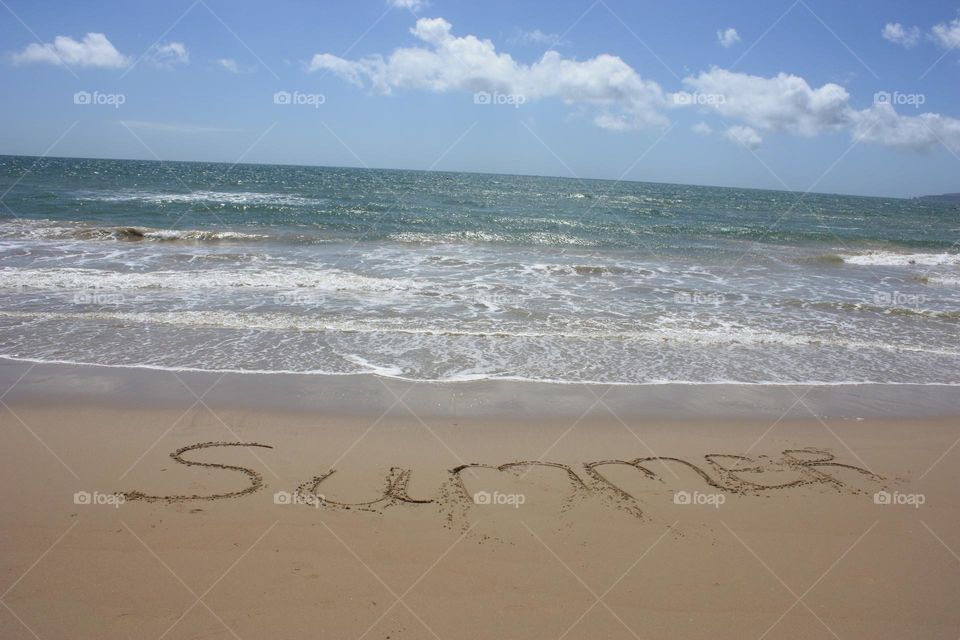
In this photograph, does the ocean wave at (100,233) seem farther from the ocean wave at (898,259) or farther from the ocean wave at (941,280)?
the ocean wave at (898,259)

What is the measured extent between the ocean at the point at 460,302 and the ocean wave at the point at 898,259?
236 millimetres

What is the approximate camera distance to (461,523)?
197 inches

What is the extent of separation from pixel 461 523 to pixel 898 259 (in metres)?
28.0

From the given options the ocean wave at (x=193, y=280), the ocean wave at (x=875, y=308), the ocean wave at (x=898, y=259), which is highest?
the ocean wave at (x=193, y=280)

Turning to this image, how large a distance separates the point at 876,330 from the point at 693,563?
10.6 m

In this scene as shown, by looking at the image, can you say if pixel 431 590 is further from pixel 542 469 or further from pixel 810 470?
pixel 810 470

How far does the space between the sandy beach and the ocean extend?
197 cm

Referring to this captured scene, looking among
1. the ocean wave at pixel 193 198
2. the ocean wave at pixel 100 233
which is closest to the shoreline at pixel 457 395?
the ocean wave at pixel 100 233

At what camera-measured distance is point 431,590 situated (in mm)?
4207

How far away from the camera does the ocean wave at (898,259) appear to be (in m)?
24.4

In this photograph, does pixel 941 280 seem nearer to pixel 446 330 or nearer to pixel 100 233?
pixel 446 330

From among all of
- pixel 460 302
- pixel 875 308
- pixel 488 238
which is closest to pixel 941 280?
pixel 875 308

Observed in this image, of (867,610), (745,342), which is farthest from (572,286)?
(867,610)

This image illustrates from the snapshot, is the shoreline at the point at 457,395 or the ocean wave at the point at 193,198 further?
the ocean wave at the point at 193,198
